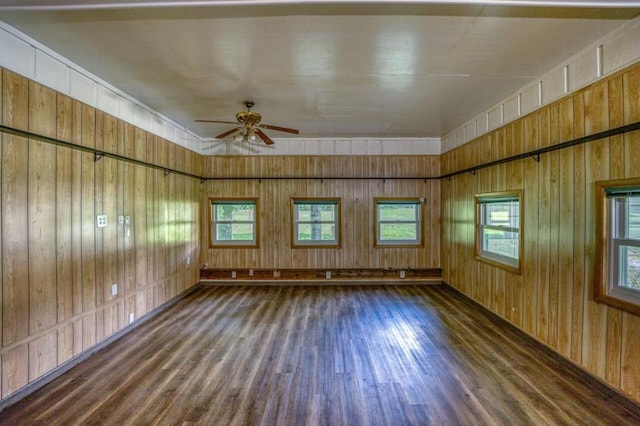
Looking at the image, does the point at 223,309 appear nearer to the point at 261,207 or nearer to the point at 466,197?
the point at 261,207

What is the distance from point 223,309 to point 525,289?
4443 mm

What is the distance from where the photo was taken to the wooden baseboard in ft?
21.1

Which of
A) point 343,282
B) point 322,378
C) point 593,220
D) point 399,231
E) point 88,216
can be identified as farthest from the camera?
point 399,231

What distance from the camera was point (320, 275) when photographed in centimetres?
646

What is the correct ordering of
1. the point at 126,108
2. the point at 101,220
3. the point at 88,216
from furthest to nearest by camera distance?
1. the point at 126,108
2. the point at 101,220
3. the point at 88,216

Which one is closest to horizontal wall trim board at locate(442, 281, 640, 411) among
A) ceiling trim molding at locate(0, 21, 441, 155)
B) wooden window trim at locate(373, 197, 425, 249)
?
wooden window trim at locate(373, 197, 425, 249)

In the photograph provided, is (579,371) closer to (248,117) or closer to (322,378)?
(322,378)

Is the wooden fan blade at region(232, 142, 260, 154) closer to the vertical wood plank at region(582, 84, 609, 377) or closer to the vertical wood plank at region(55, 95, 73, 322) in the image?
the vertical wood plank at region(55, 95, 73, 322)

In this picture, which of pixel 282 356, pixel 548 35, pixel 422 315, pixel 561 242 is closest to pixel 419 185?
pixel 422 315

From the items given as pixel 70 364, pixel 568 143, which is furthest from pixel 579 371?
pixel 70 364

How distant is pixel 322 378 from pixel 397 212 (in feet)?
14.4

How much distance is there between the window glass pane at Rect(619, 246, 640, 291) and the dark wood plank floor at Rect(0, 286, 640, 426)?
100cm

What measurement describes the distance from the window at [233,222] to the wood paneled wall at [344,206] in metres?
0.20

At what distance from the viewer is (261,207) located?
6484 millimetres
